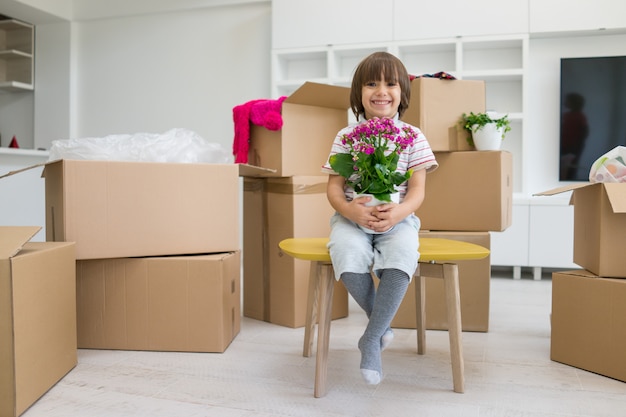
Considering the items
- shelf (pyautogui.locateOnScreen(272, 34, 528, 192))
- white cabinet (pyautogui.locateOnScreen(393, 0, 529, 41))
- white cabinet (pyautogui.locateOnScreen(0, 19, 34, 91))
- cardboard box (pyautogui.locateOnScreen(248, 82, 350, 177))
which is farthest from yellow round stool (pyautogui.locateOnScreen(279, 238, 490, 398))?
white cabinet (pyautogui.locateOnScreen(0, 19, 34, 91))

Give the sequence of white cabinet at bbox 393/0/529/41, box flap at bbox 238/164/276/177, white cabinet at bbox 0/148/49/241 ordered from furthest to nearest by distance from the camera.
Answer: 1. white cabinet at bbox 0/148/49/241
2. white cabinet at bbox 393/0/529/41
3. box flap at bbox 238/164/276/177

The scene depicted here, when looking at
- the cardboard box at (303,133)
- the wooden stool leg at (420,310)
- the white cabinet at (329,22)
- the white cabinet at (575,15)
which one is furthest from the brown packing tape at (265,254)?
the white cabinet at (575,15)

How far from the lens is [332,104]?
2297mm

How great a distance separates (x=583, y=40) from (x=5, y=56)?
429 cm

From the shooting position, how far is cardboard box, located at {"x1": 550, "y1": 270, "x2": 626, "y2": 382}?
1584mm

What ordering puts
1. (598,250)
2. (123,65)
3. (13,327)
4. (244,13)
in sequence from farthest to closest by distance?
(123,65)
(244,13)
(598,250)
(13,327)

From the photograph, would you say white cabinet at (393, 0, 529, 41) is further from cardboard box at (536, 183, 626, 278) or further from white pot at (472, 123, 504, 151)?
cardboard box at (536, 183, 626, 278)

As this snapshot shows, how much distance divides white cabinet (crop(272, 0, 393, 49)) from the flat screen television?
1.18m

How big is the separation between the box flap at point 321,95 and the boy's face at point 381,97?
0.46 meters

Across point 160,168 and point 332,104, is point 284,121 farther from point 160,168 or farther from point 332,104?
point 160,168

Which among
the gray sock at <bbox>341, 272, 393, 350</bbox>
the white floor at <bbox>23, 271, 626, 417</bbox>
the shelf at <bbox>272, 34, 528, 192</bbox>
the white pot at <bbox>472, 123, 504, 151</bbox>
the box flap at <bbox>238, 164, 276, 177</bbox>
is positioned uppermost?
the shelf at <bbox>272, 34, 528, 192</bbox>

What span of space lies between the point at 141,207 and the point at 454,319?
3.26ft

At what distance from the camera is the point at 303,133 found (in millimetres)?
2240

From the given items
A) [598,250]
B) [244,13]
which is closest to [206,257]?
[598,250]
